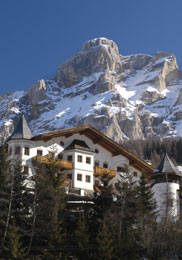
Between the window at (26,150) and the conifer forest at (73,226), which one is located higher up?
the window at (26,150)

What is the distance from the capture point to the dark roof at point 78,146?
64.6m

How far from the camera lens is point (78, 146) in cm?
6488

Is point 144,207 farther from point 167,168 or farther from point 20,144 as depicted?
point 20,144

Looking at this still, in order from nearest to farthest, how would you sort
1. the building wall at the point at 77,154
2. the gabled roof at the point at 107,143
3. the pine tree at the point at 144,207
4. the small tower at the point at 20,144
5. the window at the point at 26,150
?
the pine tree at the point at 144,207
the small tower at the point at 20,144
the window at the point at 26,150
the building wall at the point at 77,154
the gabled roof at the point at 107,143

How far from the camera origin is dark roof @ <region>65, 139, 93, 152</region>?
6456 centimetres

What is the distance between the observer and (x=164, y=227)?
39.7m

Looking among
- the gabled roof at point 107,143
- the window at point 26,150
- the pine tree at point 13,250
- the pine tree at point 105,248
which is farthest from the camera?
the gabled roof at point 107,143

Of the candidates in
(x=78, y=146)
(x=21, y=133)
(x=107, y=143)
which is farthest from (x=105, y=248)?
(x=107, y=143)

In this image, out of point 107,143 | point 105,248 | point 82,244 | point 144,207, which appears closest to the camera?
point 105,248

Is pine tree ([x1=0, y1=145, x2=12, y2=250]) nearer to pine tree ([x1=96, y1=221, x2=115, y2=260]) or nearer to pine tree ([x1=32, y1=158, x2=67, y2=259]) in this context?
pine tree ([x1=32, y1=158, x2=67, y2=259])

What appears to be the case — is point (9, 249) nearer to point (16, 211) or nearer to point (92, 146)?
point (16, 211)

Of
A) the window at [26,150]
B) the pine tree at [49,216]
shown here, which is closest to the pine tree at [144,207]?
the pine tree at [49,216]

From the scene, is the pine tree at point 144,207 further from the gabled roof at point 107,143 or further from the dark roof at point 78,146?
the gabled roof at point 107,143

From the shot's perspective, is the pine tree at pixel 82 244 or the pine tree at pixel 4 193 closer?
the pine tree at pixel 82 244
